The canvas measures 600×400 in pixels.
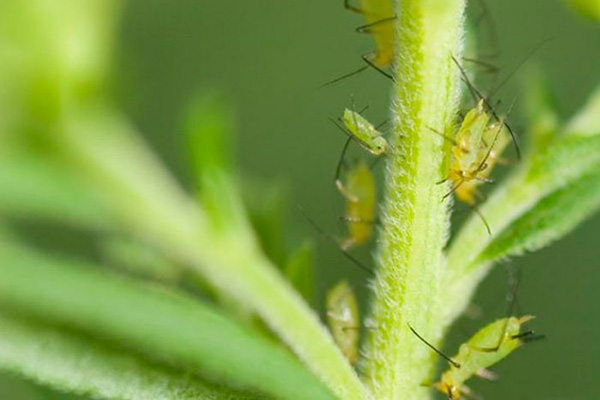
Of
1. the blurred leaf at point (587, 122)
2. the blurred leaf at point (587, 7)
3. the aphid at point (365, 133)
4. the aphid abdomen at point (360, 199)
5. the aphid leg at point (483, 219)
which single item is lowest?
the aphid leg at point (483, 219)

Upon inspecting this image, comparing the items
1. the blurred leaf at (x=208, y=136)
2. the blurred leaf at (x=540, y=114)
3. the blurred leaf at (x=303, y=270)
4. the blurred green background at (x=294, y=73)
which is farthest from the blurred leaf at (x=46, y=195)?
the blurred green background at (x=294, y=73)

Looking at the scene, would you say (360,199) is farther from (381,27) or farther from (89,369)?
(89,369)

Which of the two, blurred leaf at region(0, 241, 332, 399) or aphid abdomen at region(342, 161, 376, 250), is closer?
blurred leaf at region(0, 241, 332, 399)

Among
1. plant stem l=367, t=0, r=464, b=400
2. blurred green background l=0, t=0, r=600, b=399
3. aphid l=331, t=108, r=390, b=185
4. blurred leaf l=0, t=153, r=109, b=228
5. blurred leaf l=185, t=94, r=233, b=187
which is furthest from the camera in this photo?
blurred green background l=0, t=0, r=600, b=399

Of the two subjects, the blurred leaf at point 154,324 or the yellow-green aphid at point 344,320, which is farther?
the yellow-green aphid at point 344,320

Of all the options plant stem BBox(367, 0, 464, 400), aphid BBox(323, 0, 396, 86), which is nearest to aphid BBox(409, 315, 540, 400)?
plant stem BBox(367, 0, 464, 400)

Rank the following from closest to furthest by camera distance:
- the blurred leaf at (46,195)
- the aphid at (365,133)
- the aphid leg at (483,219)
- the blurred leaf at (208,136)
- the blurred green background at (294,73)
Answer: the aphid at (365,133) → the aphid leg at (483,219) → the blurred leaf at (208,136) → the blurred leaf at (46,195) → the blurred green background at (294,73)

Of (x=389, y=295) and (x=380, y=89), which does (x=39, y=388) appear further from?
(x=380, y=89)

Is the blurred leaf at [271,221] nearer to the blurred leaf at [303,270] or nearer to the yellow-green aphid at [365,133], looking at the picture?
the blurred leaf at [303,270]

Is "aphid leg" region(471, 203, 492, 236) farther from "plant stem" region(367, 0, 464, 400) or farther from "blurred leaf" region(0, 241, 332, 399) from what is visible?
"blurred leaf" region(0, 241, 332, 399)
